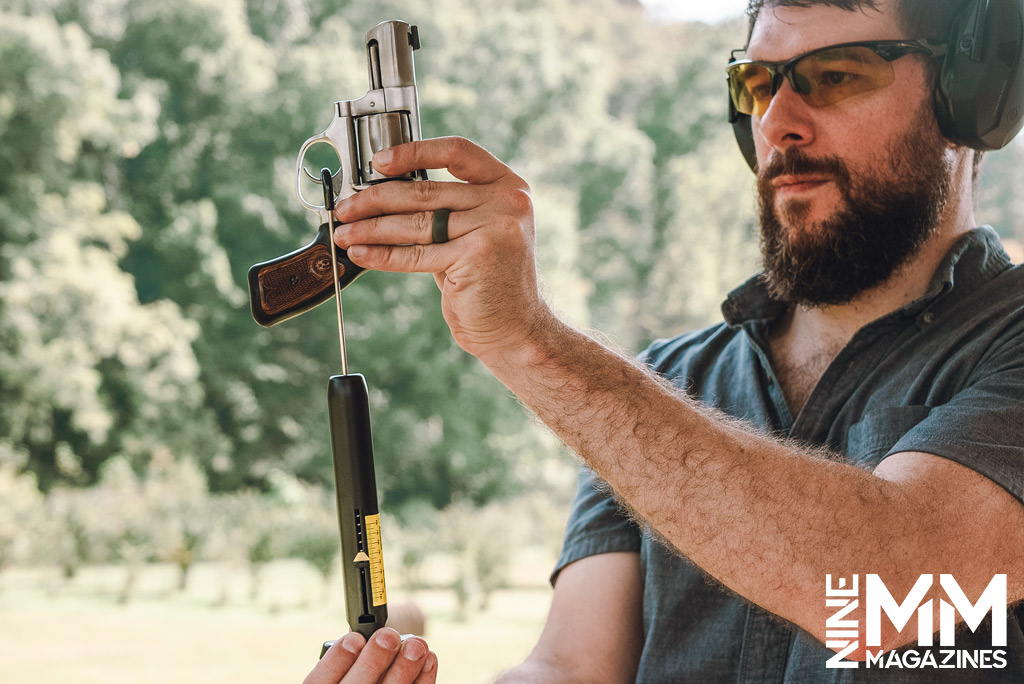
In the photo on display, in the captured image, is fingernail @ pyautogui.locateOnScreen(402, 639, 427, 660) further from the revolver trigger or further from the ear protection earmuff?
the ear protection earmuff

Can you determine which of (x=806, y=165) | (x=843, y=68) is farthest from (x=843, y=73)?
(x=806, y=165)

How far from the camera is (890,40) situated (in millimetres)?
1241

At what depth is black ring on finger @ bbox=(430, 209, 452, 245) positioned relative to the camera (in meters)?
0.91

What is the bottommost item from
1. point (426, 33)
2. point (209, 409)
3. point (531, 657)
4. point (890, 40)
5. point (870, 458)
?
point (209, 409)

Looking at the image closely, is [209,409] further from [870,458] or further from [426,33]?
[870,458]

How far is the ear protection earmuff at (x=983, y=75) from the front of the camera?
121cm

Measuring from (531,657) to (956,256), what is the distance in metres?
0.82

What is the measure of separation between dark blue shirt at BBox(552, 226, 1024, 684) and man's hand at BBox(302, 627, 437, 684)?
44cm

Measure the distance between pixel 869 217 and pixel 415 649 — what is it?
0.86 meters

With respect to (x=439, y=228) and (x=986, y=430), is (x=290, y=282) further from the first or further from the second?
(x=986, y=430)

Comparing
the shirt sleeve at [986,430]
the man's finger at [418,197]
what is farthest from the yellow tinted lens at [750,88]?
the man's finger at [418,197]

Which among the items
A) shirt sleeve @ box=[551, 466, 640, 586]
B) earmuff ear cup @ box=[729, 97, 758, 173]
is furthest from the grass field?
earmuff ear cup @ box=[729, 97, 758, 173]

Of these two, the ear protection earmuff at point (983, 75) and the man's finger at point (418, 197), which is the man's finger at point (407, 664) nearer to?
the man's finger at point (418, 197)

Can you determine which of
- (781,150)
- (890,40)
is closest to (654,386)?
(781,150)
